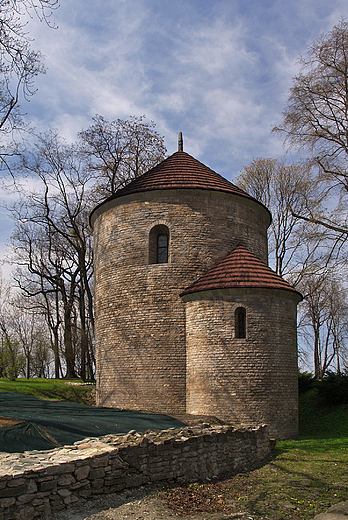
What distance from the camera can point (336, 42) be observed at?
1638 centimetres

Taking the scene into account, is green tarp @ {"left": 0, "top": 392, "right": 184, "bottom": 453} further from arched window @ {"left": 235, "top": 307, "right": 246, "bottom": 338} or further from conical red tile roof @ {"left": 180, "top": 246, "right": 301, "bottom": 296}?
conical red tile roof @ {"left": 180, "top": 246, "right": 301, "bottom": 296}

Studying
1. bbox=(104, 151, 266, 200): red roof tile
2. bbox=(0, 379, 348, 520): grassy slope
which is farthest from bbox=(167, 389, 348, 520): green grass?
bbox=(104, 151, 266, 200): red roof tile

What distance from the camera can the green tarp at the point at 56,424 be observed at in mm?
7061

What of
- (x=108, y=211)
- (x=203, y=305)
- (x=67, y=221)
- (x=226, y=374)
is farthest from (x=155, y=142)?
(x=226, y=374)

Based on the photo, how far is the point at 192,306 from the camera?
14.3m

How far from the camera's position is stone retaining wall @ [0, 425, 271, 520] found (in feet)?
18.7

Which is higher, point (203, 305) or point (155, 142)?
point (155, 142)

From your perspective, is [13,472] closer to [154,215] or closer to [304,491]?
[304,491]

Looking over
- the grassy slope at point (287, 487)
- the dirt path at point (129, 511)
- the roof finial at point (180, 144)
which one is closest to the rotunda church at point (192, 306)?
the grassy slope at point (287, 487)

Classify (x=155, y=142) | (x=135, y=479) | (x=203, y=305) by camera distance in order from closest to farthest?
(x=135, y=479), (x=203, y=305), (x=155, y=142)

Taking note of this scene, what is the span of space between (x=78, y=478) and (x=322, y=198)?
14565 mm

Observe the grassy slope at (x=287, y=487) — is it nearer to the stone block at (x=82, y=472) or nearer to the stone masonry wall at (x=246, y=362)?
→ the stone masonry wall at (x=246, y=362)

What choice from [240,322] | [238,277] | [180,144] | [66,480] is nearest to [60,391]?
[240,322]

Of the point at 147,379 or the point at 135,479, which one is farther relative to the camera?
the point at 147,379
